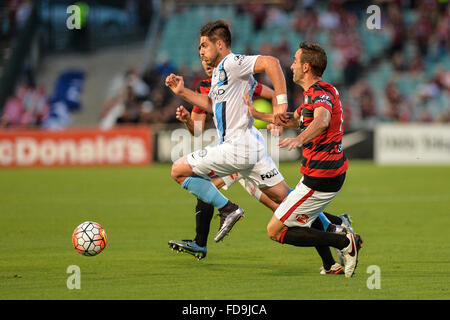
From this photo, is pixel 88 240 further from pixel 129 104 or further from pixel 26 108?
pixel 26 108

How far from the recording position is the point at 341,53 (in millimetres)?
29391

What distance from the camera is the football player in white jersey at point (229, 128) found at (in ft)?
27.2

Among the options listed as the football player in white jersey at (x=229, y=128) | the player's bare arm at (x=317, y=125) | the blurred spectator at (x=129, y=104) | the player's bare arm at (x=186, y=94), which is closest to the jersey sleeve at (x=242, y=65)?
the football player in white jersey at (x=229, y=128)

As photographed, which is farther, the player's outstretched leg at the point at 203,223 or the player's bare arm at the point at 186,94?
the player's outstretched leg at the point at 203,223

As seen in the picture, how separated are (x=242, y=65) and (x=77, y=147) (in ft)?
56.1

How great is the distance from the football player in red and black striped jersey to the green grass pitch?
37cm

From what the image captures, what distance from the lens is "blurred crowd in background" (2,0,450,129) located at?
87.5 ft

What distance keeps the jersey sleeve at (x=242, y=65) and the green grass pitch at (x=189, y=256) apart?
76.5 inches

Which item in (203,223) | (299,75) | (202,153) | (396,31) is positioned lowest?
(203,223)

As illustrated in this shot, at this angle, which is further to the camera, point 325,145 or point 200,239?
point 200,239

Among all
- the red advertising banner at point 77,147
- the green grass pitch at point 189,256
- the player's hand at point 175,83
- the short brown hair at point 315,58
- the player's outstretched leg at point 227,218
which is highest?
the short brown hair at point 315,58

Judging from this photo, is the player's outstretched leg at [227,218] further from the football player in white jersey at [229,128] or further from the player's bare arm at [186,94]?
the player's bare arm at [186,94]

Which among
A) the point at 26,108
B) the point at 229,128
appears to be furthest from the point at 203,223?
the point at 26,108
